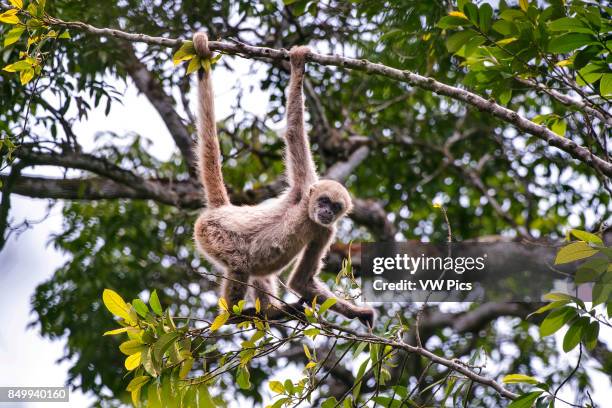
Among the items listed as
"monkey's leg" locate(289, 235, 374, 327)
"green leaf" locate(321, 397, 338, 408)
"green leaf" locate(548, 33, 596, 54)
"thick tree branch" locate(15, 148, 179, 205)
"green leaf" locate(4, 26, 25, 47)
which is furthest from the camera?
"thick tree branch" locate(15, 148, 179, 205)

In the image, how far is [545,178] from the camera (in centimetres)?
1017

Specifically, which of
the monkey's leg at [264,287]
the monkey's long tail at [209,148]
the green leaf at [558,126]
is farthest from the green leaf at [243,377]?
the green leaf at [558,126]

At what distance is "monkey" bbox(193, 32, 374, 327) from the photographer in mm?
5609

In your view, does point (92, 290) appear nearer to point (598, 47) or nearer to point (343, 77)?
point (343, 77)

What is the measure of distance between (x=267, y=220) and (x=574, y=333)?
117 inches

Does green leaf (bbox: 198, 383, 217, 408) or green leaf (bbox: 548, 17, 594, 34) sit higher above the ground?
green leaf (bbox: 548, 17, 594, 34)

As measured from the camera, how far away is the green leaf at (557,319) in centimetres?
343

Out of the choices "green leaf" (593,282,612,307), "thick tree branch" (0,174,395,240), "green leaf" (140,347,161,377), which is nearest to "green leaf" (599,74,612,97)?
"green leaf" (593,282,612,307)

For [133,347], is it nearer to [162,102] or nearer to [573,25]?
[573,25]

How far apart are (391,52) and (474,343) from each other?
4422mm

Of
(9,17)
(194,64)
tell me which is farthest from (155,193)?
(9,17)

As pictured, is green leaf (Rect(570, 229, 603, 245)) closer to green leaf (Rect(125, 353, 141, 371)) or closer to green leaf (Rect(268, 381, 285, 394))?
green leaf (Rect(268, 381, 285, 394))

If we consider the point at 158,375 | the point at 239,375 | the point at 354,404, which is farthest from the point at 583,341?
the point at 158,375

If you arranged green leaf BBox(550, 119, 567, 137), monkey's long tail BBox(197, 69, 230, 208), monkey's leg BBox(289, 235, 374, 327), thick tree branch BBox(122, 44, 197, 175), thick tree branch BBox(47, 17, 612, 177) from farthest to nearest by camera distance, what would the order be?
thick tree branch BBox(122, 44, 197, 175) → monkey's leg BBox(289, 235, 374, 327) → monkey's long tail BBox(197, 69, 230, 208) → green leaf BBox(550, 119, 567, 137) → thick tree branch BBox(47, 17, 612, 177)
